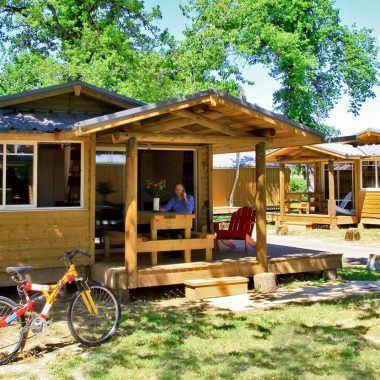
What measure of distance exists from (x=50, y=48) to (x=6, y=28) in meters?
2.17

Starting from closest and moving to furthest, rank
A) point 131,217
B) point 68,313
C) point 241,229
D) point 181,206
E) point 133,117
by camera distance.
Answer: point 68,313, point 133,117, point 131,217, point 181,206, point 241,229

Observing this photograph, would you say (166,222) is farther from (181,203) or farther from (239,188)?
(239,188)

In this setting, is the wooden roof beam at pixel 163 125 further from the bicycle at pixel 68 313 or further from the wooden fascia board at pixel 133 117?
the bicycle at pixel 68 313

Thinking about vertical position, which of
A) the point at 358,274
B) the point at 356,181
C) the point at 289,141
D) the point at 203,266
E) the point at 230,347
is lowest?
the point at 230,347

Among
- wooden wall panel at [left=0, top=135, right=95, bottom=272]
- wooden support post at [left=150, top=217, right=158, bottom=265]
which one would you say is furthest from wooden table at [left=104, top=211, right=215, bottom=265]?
wooden wall panel at [left=0, top=135, right=95, bottom=272]

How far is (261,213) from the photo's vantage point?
917 centimetres

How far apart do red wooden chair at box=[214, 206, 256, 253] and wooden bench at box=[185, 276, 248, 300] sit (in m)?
1.84

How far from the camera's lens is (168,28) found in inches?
1027

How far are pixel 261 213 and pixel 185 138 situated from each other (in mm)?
1873

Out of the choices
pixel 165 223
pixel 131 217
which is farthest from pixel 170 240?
pixel 131 217

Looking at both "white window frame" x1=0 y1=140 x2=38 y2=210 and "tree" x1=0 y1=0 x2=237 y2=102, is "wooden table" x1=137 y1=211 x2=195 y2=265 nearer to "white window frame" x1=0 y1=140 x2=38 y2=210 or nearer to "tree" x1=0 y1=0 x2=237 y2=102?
"white window frame" x1=0 y1=140 x2=38 y2=210

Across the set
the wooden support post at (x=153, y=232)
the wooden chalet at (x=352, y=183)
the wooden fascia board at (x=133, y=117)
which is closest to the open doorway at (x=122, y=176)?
the wooden support post at (x=153, y=232)

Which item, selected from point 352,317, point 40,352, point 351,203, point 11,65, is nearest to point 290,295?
point 352,317

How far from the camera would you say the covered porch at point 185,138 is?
26.0 feet
